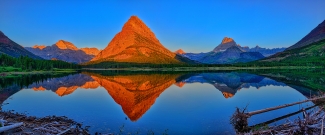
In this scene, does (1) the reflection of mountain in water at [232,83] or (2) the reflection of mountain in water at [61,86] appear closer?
(1) the reflection of mountain in water at [232,83]

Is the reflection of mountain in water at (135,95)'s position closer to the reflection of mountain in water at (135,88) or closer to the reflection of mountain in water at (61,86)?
the reflection of mountain in water at (135,88)

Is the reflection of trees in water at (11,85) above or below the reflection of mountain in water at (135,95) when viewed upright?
above

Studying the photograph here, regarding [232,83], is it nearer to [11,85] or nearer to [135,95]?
[135,95]

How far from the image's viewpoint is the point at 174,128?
2317 centimetres

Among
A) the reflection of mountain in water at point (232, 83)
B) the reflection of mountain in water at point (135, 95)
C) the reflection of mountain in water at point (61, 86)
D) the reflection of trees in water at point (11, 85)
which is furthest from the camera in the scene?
the reflection of mountain in water at point (61, 86)

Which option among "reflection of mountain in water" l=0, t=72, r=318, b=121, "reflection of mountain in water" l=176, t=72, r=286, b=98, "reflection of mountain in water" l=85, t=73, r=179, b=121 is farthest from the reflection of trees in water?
"reflection of mountain in water" l=176, t=72, r=286, b=98

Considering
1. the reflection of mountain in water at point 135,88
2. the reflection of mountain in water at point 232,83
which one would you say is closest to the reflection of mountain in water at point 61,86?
the reflection of mountain in water at point 135,88

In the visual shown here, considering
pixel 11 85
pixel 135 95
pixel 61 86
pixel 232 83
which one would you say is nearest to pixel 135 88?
pixel 135 95

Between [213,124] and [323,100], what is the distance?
61.5ft

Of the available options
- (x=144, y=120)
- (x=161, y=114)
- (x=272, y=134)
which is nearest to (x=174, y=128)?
(x=144, y=120)

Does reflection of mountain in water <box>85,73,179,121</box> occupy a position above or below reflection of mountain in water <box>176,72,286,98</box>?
below

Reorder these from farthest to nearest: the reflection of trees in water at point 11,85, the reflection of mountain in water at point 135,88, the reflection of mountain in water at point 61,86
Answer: the reflection of mountain in water at point 61,86 → the reflection of trees in water at point 11,85 → the reflection of mountain in water at point 135,88

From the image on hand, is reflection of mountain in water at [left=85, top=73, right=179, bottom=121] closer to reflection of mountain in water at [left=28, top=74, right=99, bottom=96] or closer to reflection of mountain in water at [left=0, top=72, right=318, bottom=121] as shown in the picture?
reflection of mountain in water at [left=0, top=72, right=318, bottom=121]

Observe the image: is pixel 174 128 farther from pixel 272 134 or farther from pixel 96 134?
pixel 272 134
